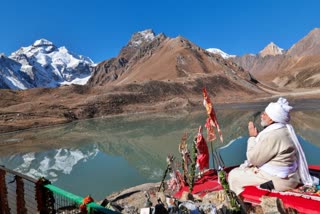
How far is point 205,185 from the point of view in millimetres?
8328

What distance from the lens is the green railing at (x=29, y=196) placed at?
475cm

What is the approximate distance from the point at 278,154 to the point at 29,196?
12.5 feet

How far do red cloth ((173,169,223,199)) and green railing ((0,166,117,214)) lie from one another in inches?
109

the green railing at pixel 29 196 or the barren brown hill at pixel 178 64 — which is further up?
the barren brown hill at pixel 178 64

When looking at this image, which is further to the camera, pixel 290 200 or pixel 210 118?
pixel 210 118

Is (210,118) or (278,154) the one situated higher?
(210,118)

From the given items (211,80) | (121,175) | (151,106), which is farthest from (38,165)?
(211,80)

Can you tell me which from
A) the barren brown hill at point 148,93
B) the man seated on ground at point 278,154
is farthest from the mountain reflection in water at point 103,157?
the barren brown hill at point 148,93

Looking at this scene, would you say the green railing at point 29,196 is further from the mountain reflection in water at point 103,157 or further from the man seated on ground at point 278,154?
the mountain reflection in water at point 103,157

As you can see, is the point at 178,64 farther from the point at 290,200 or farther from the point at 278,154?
the point at 290,200

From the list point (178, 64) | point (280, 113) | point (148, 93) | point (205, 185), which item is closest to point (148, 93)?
point (148, 93)

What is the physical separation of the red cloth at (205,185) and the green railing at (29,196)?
2757 mm

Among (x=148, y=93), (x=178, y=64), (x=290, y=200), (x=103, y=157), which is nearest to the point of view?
(x=290, y=200)

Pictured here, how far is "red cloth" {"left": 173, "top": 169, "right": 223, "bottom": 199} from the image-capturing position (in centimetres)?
775
